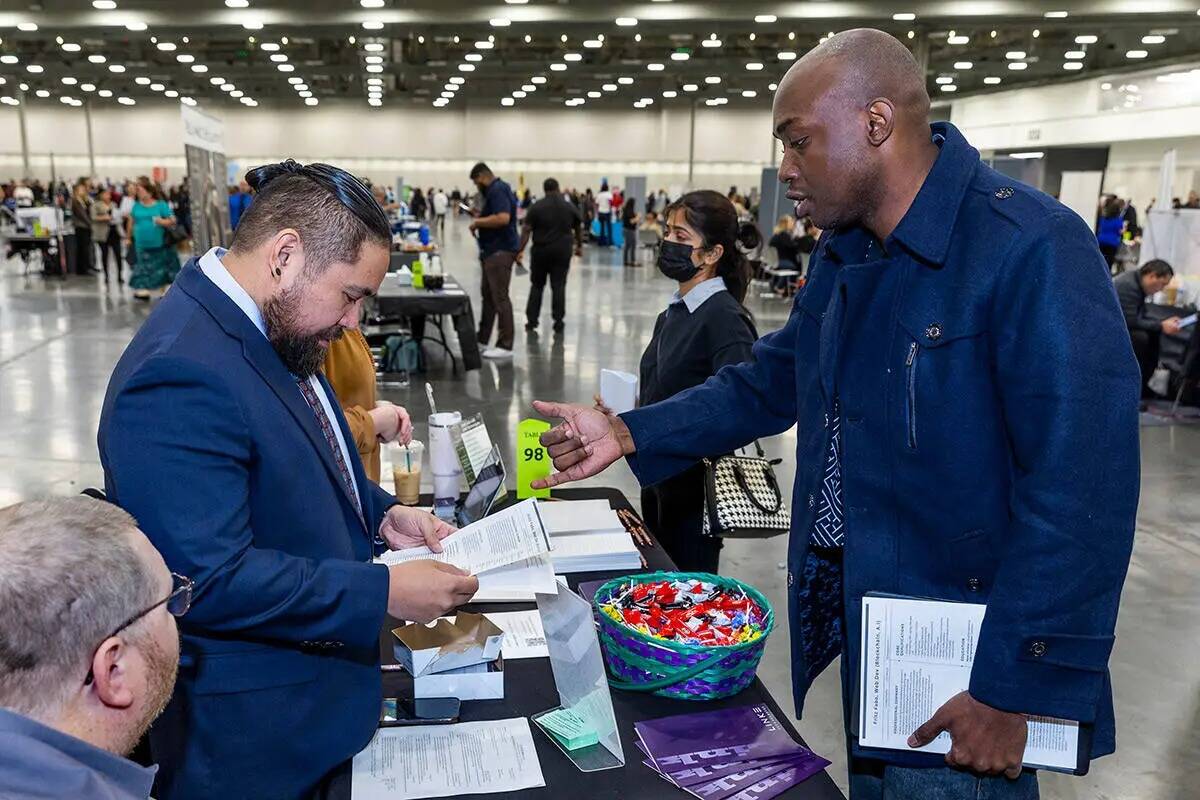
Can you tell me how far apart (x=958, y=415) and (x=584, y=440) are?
83 centimetres

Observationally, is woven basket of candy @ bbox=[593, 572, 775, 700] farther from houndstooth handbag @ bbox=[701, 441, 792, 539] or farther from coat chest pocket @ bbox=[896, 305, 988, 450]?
houndstooth handbag @ bbox=[701, 441, 792, 539]

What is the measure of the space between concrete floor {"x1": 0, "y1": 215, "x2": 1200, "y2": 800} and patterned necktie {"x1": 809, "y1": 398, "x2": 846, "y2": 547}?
15.8 inches

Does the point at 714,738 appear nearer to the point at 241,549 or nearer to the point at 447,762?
the point at 447,762

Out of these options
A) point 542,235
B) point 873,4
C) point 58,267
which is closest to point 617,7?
point 873,4

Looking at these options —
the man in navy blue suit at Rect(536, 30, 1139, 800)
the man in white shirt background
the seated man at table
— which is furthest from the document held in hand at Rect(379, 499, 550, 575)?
the man in white shirt background

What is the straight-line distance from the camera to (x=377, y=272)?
1454 mm

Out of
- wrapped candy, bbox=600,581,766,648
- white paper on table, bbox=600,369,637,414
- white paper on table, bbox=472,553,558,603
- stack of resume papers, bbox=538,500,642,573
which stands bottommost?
white paper on table, bbox=472,553,558,603

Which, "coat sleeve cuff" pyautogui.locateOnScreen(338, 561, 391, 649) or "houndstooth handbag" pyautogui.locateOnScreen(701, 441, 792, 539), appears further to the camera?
"houndstooth handbag" pyautogui.locateOnScreen(701, 441, 792, 539)

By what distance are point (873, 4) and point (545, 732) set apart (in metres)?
13.0

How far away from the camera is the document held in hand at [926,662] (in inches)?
48.9

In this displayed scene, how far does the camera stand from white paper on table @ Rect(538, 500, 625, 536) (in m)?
2.24

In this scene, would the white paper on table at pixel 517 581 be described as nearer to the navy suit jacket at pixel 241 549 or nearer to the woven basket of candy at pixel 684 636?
the woven basket of candy at pixel 684 636

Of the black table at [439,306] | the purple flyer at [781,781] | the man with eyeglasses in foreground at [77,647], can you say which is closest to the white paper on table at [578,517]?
the purple flyer at [781,781]

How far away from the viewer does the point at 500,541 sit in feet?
5.51
